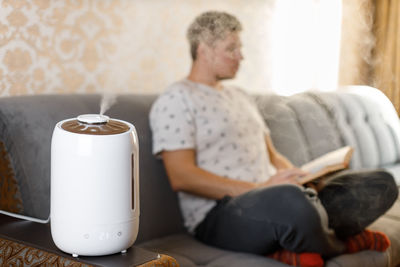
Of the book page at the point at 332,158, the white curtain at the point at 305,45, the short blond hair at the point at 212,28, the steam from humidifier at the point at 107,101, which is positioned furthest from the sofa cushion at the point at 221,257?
the short blond hair at the point at 212,28

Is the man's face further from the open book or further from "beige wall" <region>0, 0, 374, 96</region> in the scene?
the open book

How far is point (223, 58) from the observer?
1.62 m

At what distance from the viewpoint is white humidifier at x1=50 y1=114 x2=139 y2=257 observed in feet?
2.93

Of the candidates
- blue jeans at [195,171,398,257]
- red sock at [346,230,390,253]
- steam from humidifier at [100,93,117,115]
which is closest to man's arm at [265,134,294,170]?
blue jeans at [195,171,398,257]

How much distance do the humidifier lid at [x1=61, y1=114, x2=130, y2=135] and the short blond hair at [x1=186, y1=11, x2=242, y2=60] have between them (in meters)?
0.72

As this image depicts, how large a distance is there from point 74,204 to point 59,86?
0.72 metres

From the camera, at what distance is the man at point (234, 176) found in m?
1.35

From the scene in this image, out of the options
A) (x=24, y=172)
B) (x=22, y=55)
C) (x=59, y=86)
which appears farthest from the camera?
(x=59, y=86)

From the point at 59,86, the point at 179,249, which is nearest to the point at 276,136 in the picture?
the point at 179,249

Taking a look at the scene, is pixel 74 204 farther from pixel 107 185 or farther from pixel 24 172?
pixel 24 172

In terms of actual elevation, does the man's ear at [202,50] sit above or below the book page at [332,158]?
above

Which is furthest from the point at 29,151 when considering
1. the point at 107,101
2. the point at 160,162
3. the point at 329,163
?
the point at 329,163

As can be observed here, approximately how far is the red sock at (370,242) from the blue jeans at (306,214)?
19mm

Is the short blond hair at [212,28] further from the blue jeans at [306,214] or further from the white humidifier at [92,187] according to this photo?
the white humidifier at [92,187]
